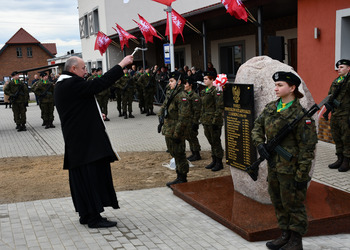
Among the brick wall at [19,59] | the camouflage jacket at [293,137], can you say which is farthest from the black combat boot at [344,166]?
the brick wall at [19,59]

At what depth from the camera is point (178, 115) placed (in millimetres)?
6938

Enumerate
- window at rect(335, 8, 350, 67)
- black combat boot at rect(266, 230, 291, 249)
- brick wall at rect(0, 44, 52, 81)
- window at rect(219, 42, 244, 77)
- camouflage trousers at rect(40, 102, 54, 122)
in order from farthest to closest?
brick wall at rect(0, 44, 52, 81) → window at rect(219, 42, 244, 77) → camouflage trousers at rect(40, 102, 54, 122) → window at rect(335, 8, 350, 67) → black combat boot at rect(266, 230, 291, 249)

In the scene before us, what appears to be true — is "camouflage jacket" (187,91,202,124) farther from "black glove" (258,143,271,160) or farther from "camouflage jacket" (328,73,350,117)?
"black glove" (258,143,271,160)

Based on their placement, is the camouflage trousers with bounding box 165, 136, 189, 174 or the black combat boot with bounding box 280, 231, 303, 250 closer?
the black combat boot with bounding box 280, 231, 303, 250

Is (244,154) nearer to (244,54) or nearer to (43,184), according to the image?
(43,184)

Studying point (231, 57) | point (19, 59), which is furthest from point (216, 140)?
point (19, 59)

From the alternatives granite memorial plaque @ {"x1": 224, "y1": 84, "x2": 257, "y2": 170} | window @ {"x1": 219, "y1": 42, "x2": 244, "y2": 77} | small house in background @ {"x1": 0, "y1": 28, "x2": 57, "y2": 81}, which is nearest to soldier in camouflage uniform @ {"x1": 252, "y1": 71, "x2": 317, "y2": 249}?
granite memorial plaque @ {"x1": 224, "y1": 84, "x2": 257, "y2": 170}

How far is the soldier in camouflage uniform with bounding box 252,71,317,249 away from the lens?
410cm

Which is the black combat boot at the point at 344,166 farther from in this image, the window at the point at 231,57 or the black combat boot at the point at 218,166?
the window at the point at 231,57

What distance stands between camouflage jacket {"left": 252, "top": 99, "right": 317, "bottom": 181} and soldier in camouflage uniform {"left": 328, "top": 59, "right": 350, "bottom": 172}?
12.2 feet

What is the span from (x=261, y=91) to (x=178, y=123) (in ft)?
5.38

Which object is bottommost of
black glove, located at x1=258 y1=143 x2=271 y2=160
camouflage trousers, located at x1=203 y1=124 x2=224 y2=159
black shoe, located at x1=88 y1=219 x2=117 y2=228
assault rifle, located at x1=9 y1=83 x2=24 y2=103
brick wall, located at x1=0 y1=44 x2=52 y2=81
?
black shoe, located at x1=88 y1=219 x2=117 y2=228

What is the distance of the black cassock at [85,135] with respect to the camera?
4824mm

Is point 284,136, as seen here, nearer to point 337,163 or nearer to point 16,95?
point 337,163
